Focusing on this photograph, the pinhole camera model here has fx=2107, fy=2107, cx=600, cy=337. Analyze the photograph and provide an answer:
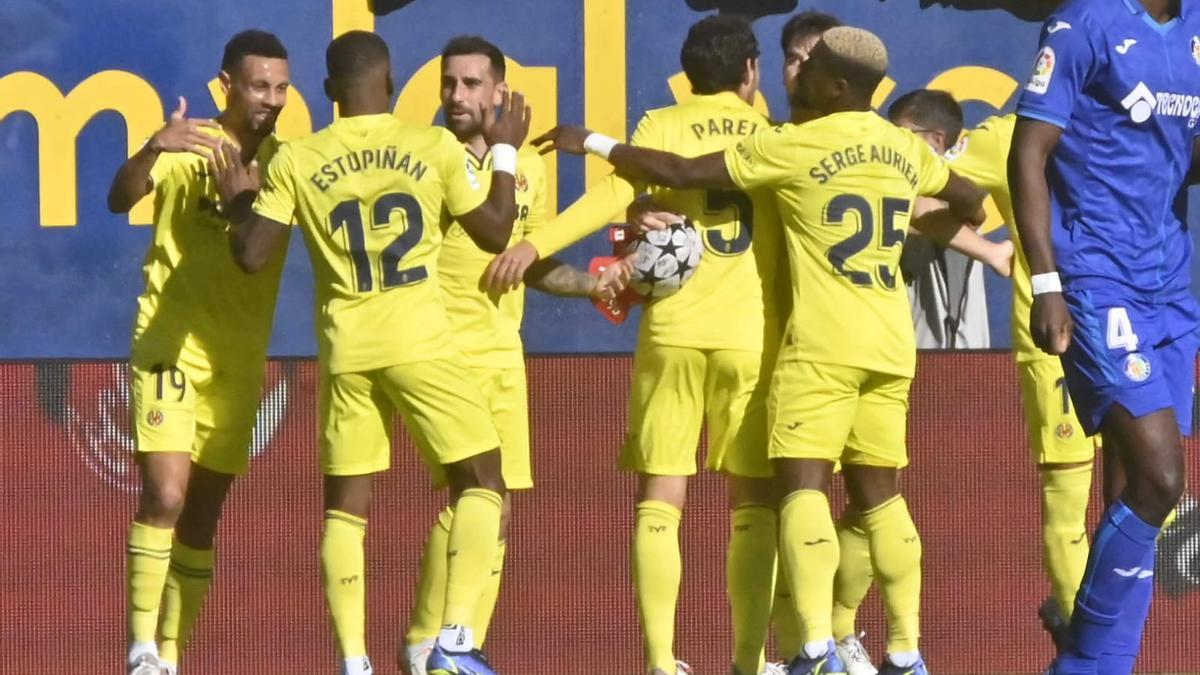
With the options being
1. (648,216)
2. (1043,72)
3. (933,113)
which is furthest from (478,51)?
(1043,72)

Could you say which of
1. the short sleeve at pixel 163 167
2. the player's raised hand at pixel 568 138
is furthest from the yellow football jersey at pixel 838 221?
the short sleeve at pixel 163 167

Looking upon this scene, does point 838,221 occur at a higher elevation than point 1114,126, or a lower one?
lower

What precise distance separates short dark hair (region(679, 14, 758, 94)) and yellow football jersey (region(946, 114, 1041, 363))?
34.8 inches

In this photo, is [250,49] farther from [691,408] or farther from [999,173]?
[999,173]

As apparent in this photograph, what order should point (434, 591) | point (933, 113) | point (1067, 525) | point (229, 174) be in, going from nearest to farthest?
1. point (229, 174)
2. point (434, 591)
3. point (1067, 525)
4. point (933, 113)

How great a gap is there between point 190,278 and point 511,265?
1116mm

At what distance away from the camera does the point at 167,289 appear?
7.21 meters

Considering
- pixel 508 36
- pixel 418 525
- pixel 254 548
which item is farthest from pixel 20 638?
pixel 508 36

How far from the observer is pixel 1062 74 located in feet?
18.9

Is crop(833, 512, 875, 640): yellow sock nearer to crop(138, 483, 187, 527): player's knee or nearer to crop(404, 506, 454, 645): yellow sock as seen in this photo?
crop(404, 506, 454, 645): yellow sock

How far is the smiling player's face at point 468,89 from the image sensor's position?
7.26 meters

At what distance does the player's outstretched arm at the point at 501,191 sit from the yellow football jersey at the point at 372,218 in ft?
0.19

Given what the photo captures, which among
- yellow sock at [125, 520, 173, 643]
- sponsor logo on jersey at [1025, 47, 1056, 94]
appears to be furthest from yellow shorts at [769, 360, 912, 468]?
yellow sock at [125, 520, 173, 643]

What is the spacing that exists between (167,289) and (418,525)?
1637 mm
